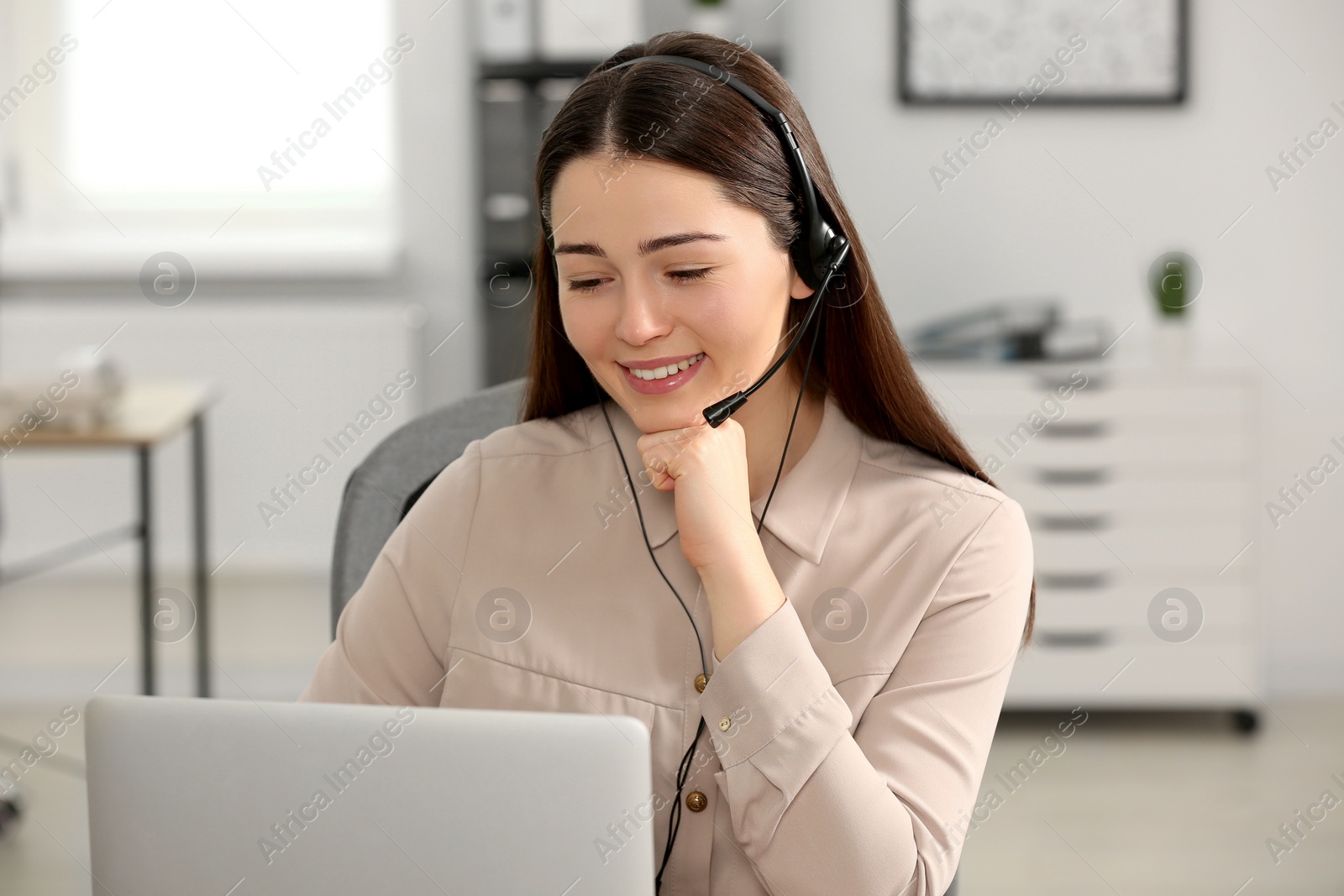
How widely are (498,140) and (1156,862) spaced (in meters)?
2.23

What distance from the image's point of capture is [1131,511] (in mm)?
2836

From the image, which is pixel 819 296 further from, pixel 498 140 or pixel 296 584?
pixel 296 584

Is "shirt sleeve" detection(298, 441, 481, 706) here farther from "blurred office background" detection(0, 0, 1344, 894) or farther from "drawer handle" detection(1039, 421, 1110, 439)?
"drawer handle" detection(1039, 421, 1110, 439)

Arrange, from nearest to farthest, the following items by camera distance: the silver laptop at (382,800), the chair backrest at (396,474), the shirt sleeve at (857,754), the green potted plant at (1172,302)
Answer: the silver laptop at (382,800) → the shirt sleeve at (857,754) → the chair backrest at (396,474) → the green potted plant at (1172,302)

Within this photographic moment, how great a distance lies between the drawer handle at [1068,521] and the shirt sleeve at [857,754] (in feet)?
6.18

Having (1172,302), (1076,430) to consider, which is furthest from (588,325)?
(1172,302)

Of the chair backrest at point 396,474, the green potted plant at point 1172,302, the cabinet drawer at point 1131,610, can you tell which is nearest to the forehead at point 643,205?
the chair backrest at point 396,474

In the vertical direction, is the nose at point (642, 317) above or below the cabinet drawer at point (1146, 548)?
above

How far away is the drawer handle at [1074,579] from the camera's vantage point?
2.85 meters

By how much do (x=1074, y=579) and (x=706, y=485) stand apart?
2070mm

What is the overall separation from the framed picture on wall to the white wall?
0.04 meters

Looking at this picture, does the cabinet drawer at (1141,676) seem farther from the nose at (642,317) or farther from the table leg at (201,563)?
the nose at (642,317)

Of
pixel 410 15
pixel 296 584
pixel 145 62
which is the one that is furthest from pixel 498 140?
pixel 296 584

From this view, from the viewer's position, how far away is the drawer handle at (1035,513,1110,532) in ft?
9.35
